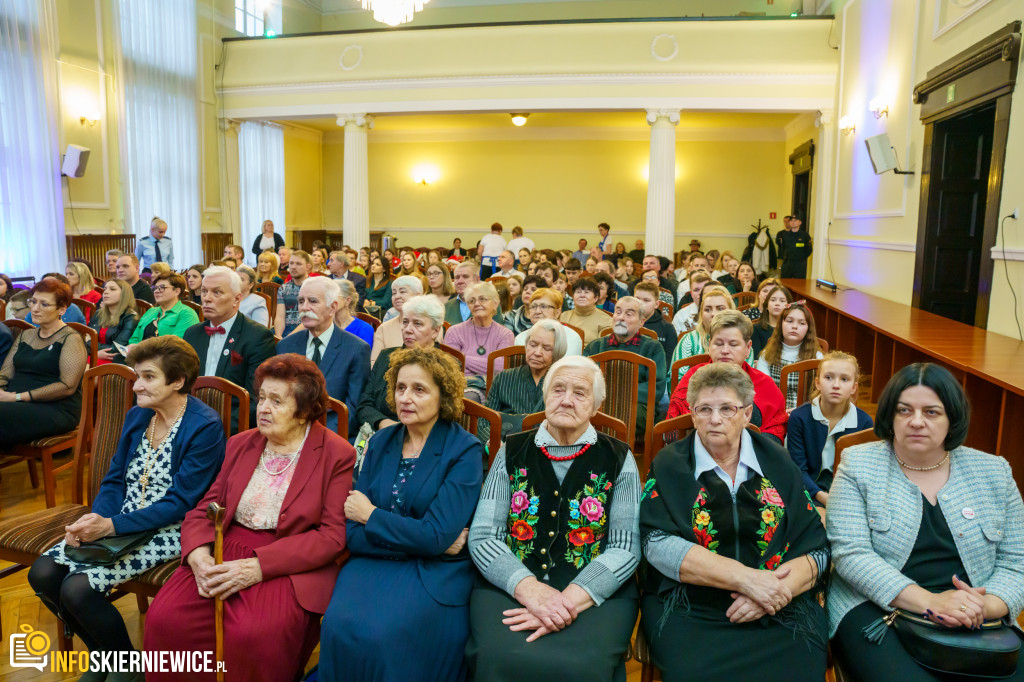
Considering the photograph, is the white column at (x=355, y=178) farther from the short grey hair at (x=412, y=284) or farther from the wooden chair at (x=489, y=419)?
the wooden chair at (x=489, y=419)

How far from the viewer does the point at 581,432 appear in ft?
7.15

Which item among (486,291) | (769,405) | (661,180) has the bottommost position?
(769,405)

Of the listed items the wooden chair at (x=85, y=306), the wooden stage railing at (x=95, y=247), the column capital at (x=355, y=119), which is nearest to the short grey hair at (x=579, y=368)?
the wooden chair at (x=85, y=306)

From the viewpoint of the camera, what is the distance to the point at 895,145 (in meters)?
7.80

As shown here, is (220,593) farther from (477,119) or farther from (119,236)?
(477,119)

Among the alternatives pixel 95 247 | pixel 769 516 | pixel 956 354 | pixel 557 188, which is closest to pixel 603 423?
pixel 769 516

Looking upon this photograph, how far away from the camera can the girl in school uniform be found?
2.82 m

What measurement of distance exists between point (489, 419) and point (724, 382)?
81 cm

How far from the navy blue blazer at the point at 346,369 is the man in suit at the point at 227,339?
260mm

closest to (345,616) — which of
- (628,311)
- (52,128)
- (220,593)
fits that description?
(220,593)

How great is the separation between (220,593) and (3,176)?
354 inches

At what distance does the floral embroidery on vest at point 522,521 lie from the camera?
82.8 inches

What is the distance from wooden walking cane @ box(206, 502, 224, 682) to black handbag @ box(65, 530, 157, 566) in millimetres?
274

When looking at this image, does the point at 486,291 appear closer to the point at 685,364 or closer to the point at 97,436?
the point at 685,364
